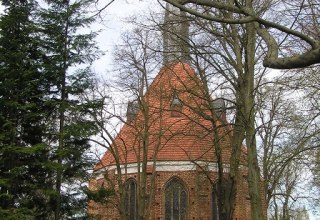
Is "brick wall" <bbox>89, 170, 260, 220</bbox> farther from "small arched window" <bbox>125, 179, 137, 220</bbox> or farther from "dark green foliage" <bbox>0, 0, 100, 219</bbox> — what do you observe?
"dark green foliage" <bbox>0, 0, 100, 219</bbox>

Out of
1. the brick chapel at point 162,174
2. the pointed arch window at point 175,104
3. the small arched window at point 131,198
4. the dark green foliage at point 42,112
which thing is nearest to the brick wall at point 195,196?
the brick chapel at point 162,174

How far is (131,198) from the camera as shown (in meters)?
25.5

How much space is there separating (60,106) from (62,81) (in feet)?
3.01

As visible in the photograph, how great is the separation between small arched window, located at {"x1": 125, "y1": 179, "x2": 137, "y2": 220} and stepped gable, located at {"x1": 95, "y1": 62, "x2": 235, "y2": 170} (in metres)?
1.22

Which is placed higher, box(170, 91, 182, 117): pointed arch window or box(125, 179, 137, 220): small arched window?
box(170, 91, 182, 117): pointed arch window

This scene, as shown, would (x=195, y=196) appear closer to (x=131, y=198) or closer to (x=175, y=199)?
(x=175, y=199)

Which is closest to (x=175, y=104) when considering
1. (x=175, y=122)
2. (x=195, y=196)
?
(x=175, y=122)

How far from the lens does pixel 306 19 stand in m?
9.23

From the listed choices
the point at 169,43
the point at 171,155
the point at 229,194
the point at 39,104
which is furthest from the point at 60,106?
the point at 171,155

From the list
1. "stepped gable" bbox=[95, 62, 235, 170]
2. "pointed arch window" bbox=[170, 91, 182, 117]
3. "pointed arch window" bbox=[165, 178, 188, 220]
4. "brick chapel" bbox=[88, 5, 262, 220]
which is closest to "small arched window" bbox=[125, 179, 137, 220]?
"brick chapel" bbox=[88, 5, 262, 220]

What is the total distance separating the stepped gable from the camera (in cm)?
1580

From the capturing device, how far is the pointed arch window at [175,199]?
2436 centimetres

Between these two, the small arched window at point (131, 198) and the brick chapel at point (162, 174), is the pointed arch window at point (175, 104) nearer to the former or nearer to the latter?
the brick chapel at point (162, 174)

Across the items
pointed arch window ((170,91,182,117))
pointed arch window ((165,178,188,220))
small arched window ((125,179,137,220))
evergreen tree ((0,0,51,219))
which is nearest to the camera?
evergreen tree ((0,0,51,219))
